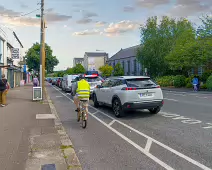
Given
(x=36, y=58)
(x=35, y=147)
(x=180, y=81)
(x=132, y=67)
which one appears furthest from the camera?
(x=132, y=67)

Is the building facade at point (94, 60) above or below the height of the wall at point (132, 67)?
above

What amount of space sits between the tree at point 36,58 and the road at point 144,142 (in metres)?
41.8

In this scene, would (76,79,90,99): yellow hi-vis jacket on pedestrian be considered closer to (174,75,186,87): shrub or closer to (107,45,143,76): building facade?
(174,75,186,87): shrub

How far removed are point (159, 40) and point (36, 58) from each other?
24.3 meters

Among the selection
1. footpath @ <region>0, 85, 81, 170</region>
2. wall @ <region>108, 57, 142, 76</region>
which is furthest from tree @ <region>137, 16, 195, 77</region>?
footpath @ <region>0, 85, 81, 170</region>

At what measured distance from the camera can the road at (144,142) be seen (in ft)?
15.2

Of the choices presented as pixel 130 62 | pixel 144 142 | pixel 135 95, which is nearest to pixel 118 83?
pixel 135 95

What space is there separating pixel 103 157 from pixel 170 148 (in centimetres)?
159

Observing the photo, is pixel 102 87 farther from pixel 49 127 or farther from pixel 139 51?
pixel 139 51

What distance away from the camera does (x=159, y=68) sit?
4103 cm

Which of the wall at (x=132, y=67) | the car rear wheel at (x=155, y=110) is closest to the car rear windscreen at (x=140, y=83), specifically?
the car rear wheel at (x=155, y=110)

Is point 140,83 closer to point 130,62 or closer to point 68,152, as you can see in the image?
point 68,152

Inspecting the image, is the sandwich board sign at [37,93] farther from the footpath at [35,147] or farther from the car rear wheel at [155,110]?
the car rear wheel at [155,110]

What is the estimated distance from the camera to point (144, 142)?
20.0 feet
